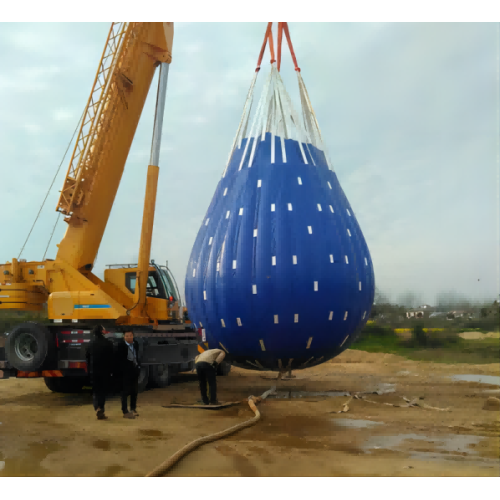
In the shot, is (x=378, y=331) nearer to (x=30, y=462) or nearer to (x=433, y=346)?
(x=433, y=346)

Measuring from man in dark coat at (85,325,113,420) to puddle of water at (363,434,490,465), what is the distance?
3770 mm

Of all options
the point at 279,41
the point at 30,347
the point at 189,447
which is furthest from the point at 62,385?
the point at 279,41

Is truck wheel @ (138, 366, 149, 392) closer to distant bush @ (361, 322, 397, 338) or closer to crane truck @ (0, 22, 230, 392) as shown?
crane truck @ (0, 22, 230, 392)

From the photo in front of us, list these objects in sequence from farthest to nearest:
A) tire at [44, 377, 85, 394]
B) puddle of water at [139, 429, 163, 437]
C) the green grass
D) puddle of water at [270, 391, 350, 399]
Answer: the green grass, tire at [44, 377, 85, 394], puddle of water at [270, 391, 350, 399], puddle of water at [139, 429, 163, 437]

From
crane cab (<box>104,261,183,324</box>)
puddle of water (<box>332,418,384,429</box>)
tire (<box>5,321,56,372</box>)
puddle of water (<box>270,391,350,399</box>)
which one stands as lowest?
puddle of water (<box>270,391,350,399</box>)

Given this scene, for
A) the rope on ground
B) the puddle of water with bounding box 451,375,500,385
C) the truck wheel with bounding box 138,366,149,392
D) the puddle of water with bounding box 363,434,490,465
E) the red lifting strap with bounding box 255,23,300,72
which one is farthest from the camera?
the puddle of water with bounding box 451,375,500,385

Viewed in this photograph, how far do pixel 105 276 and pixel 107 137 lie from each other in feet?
9.41

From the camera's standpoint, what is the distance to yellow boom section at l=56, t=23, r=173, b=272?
33.7ft

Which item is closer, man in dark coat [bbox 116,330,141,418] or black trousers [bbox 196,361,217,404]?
man in dark coat [bbox 116,330,141,418]

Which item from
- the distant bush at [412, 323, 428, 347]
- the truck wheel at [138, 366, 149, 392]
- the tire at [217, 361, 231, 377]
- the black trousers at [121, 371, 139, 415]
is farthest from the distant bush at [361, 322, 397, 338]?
the black trousers at [121, 371, 139, 415]

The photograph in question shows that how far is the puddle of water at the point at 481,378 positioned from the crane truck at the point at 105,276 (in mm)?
6658

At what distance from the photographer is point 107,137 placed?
34.4 feet
